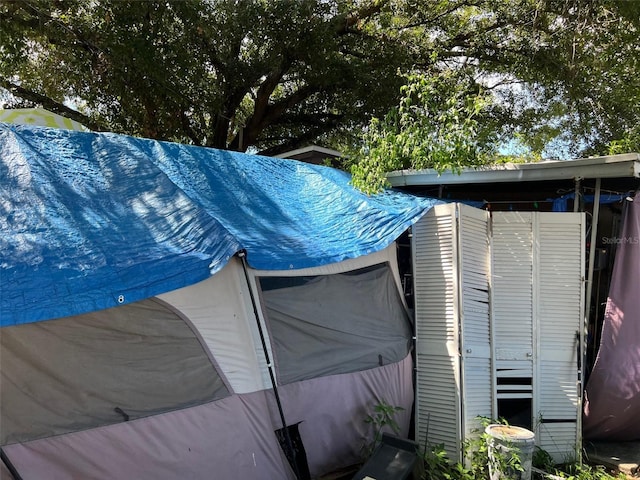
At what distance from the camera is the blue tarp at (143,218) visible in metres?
3.01

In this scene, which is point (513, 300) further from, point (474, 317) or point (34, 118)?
point (34, 118)

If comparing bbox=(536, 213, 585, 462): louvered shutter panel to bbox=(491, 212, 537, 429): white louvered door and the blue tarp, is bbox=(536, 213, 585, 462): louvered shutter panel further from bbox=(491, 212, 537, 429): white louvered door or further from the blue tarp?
the blue tarp

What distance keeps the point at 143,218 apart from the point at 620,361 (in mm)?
4761

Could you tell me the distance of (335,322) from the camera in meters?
4.50

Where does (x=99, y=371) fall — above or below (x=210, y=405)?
above

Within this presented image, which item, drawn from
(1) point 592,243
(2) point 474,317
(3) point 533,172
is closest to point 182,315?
(2) point 474,317

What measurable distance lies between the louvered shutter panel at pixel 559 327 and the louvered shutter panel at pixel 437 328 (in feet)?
3.12

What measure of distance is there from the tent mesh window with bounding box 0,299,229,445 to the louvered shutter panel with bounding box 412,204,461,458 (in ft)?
6.74

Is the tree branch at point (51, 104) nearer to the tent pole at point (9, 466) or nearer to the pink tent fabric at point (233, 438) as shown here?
the pink tent fabric at point (233, 438)

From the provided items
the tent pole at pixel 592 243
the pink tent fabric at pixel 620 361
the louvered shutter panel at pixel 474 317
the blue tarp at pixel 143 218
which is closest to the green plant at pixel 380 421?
the louvered shutter panel at pixel 474 317

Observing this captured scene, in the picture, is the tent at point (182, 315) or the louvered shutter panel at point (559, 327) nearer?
the tent at point (182, 315)

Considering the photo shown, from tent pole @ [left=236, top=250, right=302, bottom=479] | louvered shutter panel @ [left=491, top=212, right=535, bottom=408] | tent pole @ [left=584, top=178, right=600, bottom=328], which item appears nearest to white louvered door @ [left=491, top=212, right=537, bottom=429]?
louvered shutter panel @ [left=491, top=212, right=535, bottom=408]

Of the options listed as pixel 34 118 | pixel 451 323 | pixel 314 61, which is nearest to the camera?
pixel 451 323

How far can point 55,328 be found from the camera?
3.07 meters
